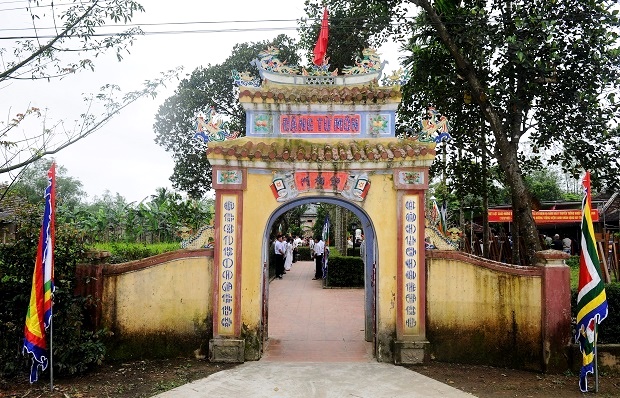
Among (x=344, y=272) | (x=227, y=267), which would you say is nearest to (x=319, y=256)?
(x=344, y=272)

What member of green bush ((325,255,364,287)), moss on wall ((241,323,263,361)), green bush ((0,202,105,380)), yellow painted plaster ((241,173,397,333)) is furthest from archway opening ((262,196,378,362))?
green bush ((0,202,105,380))

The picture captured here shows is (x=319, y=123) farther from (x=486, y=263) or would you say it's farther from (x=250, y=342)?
(x=250, y=342)

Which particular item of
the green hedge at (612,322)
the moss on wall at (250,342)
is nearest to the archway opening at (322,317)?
the moss on wall at (250,342)

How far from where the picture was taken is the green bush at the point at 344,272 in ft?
55.0

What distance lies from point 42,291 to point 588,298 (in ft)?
25.2

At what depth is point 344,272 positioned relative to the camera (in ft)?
55.1

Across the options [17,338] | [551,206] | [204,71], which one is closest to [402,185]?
[17,338]

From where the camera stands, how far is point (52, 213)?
670 cm

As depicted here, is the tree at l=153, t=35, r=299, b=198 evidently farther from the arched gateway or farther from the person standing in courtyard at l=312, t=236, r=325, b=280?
the arched gateway

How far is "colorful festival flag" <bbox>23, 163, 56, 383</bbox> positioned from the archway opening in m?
3.28

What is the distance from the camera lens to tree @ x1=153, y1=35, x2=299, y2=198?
22766 millimetres

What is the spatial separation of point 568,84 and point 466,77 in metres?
2.06

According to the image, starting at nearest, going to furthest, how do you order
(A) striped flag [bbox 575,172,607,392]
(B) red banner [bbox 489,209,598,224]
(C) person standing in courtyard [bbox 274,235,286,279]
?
(A) striped flag [bbox 575,172,607,392] < (C) person standing in courtyard [bbox 274,235,286,279] < (B) red banner [bbox 489,209,598,224]

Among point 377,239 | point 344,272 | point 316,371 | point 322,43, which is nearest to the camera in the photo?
point 316,371
